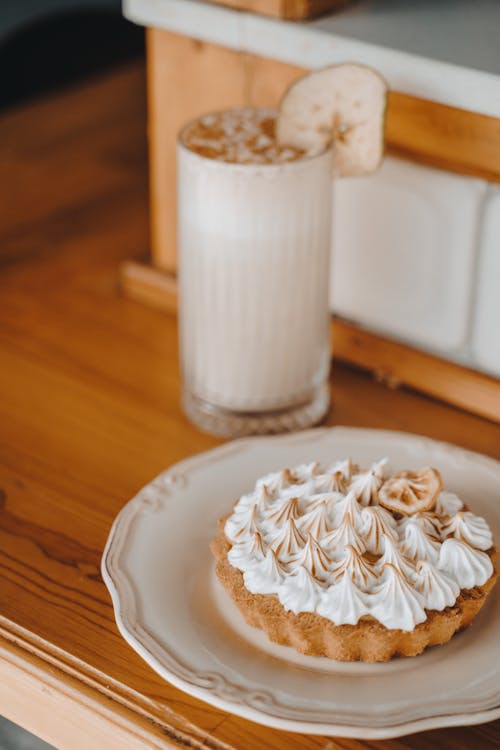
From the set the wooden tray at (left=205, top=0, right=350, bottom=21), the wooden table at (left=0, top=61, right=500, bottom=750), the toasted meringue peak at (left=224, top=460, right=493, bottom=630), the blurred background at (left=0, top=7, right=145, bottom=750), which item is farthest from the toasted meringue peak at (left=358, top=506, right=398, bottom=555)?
the blurred background at (left=0, top=7, right=145, bottom=750)

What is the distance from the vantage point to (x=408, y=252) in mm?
1072

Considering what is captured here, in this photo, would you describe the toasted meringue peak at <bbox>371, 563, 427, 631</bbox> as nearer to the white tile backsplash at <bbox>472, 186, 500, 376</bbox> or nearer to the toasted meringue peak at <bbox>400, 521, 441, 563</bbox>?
the toasted meringue peak at <bbox>400, 521, 441, 563</bbox>

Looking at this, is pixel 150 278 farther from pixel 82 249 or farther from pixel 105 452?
pixel 105 452

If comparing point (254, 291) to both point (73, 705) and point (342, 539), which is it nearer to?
point (342, 539)

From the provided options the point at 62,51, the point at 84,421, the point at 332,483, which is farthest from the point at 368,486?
the point at 62,51

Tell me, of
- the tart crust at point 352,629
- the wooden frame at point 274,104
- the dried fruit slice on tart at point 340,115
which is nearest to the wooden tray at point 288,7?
the wooden frame at point 274,104

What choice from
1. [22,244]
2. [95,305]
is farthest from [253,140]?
[22,244]

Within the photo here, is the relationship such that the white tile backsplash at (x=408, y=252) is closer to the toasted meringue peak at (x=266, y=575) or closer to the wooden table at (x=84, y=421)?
the wooden table at (x=84, y=421)

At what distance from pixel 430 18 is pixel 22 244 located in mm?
585

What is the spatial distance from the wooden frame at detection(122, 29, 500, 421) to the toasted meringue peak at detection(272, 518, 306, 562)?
355 millimetres

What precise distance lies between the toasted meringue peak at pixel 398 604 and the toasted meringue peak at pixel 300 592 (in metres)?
0.04

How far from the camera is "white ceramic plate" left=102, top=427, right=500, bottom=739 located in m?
0.69

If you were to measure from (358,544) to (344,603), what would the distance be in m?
0.05

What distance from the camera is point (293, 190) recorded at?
36.6 inches
